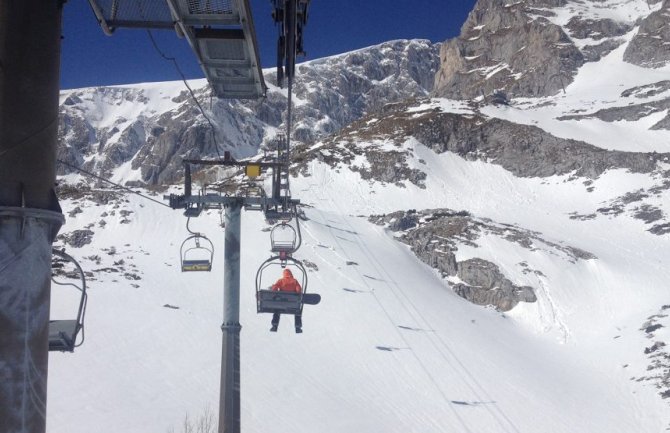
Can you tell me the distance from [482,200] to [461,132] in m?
18.3

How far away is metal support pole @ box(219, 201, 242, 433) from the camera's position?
9344mm

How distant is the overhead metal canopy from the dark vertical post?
1.58 m

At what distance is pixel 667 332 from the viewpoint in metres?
42.5

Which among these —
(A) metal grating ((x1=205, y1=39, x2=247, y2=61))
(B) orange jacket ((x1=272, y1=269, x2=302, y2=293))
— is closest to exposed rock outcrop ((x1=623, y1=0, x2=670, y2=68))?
(B) orange jacket ((x1=272, y1=269, x2=302, y2=293))

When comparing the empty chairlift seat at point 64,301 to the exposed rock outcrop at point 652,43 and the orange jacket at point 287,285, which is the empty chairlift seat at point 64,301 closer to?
the orange jacket at point 287,285

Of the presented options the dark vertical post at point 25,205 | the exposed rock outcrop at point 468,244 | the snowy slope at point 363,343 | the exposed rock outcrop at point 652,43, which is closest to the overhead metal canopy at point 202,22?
the dark vertical post at point 25,205

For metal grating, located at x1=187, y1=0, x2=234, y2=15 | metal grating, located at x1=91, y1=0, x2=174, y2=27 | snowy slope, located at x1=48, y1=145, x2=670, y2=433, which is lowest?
snowy slope, located at x1=48, y1=145, x2=670, y2=433

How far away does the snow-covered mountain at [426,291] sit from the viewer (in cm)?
3006

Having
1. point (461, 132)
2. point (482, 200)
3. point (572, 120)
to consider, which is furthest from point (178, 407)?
point (572, 120)

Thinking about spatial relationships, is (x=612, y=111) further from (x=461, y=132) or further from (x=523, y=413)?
(x=523, y=413)

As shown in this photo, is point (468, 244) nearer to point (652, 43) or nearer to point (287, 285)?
point (287, 285)

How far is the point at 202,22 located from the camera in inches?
195

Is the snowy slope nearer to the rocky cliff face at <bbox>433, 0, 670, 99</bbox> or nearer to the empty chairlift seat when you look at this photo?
the empty chairlift seat

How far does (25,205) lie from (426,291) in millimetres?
46431
